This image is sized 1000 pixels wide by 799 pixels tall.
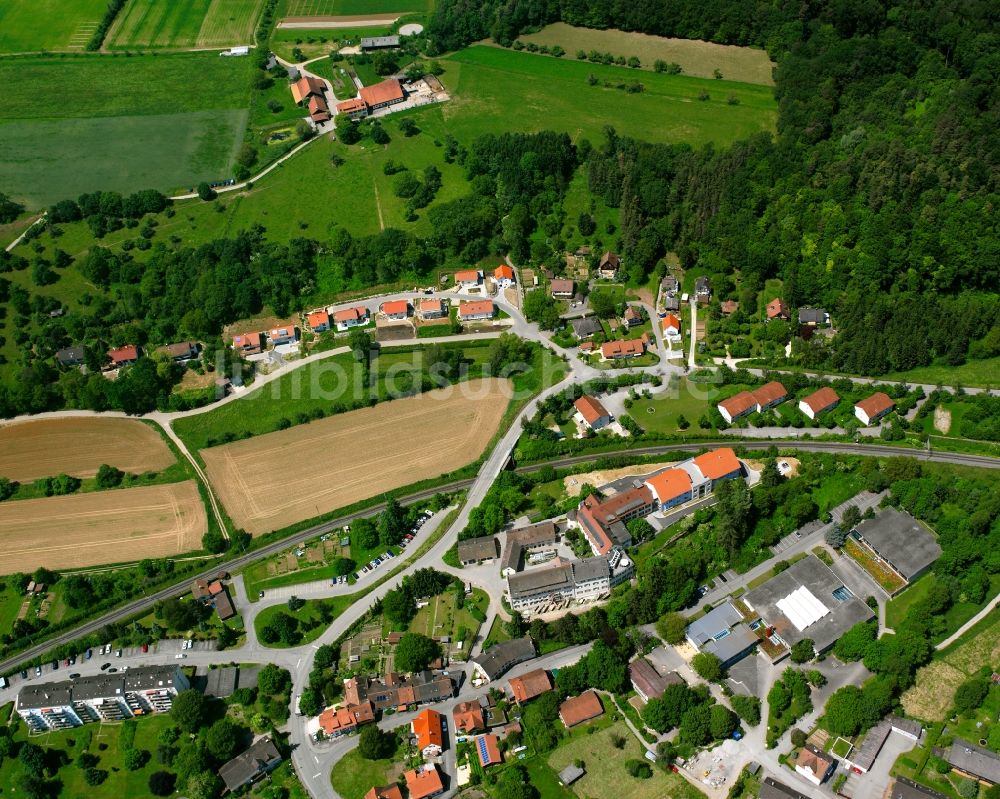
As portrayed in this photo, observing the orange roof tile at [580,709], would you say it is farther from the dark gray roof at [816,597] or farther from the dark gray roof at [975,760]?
the dark gray roof at [975,760]

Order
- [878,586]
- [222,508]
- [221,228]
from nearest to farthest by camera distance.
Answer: [878,586], [222,508], [221,228]

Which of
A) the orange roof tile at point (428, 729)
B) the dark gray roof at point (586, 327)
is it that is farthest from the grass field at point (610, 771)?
the dark gray roof at point (586, 327)

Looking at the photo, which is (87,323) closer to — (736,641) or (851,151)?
(736,641)

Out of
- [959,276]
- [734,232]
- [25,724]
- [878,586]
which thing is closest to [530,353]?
[734,232]

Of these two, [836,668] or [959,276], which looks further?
[959,276]

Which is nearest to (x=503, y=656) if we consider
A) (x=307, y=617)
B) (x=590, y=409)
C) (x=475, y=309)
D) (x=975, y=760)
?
(x=307, y=617)

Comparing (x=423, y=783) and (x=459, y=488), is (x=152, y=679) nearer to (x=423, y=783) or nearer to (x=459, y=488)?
(x=423, y=783)

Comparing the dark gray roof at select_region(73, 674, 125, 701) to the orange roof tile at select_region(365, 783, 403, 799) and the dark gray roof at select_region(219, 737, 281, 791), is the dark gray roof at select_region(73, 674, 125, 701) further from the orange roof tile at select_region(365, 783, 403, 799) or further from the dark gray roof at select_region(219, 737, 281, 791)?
the orange roof tile at select_region(365, 783, 403, 799)
